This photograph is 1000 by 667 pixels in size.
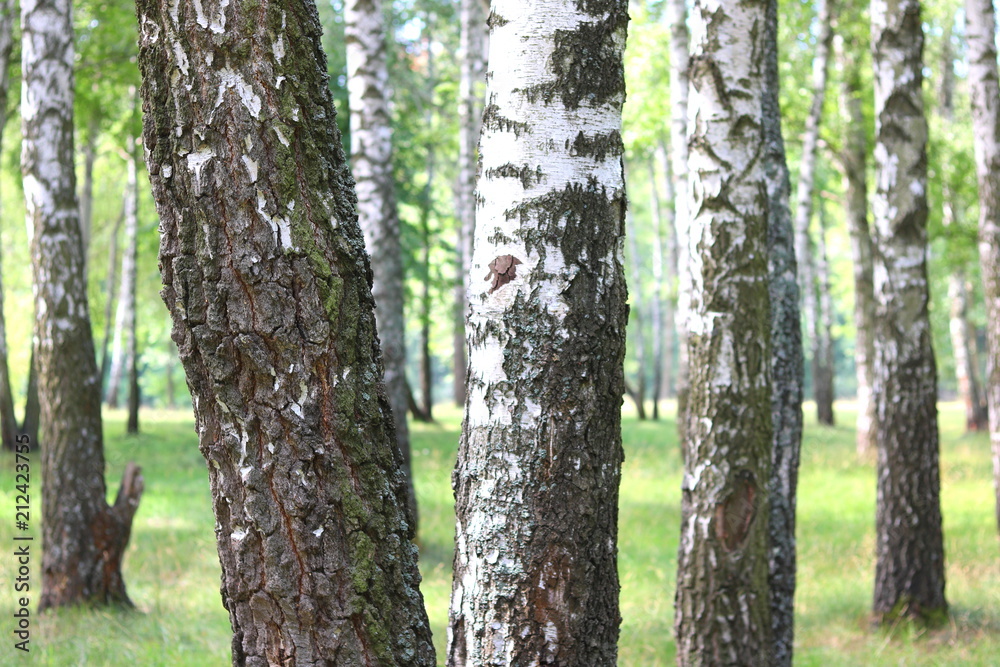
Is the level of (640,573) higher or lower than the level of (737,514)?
lower

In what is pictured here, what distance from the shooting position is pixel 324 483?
6.73 ft

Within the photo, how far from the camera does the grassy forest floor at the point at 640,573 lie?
234 inches

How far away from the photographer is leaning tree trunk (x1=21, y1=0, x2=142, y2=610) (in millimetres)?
6336

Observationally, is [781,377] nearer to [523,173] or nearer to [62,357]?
[523,173]

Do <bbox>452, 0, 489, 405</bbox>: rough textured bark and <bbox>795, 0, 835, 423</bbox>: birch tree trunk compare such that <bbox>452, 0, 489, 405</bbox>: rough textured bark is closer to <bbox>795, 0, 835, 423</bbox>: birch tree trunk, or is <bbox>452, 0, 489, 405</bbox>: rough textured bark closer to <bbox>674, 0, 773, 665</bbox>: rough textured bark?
Answer: <bbox>795, 0, 835, 423</bbox>: birch tree trunk

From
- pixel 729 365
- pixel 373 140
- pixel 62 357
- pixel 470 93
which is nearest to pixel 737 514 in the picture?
pixel 729 365

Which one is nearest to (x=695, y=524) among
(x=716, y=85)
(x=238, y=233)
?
(x=716, y=85)

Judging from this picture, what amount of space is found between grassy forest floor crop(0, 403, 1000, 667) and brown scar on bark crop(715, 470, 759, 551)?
1.97m

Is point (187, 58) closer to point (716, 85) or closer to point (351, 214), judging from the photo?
point (351, 214)

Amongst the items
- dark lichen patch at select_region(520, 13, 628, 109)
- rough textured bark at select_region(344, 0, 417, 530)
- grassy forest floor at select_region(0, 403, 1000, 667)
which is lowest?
Answer: grassy forest floor at select_region(0, 403, 1000, 667)

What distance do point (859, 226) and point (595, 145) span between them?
15.3 meters

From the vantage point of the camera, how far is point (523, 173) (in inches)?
103

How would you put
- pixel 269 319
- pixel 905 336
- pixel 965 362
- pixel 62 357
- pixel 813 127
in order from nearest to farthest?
pixel 269 319
pixel 62 357
pixel 905 336
pixel 813 127
pixel 965 362

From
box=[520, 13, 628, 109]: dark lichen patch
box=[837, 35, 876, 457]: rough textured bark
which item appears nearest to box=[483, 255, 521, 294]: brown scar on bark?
box=[520, 13, 628, 109]: dark lichen patch
